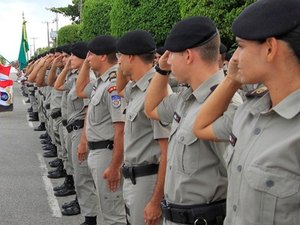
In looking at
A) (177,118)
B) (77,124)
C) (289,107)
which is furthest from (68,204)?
(289,107)

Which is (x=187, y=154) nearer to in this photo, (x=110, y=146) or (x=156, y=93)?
(x=156, y=93)

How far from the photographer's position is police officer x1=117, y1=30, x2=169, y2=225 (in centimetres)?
329

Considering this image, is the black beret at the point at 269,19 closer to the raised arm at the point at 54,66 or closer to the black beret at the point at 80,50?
the black beret at the point at 80,50

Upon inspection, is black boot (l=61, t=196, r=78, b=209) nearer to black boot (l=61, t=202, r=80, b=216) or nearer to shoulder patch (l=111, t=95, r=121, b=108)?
black boot (l=61, t=202, r=80, b=216)

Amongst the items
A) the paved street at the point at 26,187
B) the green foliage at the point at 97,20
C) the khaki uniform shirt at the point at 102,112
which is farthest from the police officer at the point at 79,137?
the green foliage at the point at 97,20

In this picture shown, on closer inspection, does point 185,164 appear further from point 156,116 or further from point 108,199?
point 108,199

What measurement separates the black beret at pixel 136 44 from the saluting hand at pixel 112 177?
3.47 ft

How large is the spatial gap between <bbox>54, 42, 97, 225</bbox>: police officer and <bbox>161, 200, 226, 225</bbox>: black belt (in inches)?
105

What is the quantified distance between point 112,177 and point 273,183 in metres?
2.49

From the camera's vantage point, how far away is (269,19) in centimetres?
165

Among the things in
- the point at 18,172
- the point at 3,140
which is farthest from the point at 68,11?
the point at 18,172

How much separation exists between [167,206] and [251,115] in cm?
91

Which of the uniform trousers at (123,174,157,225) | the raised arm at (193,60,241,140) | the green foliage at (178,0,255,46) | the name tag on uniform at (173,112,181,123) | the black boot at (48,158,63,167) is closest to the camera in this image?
the raised arm at (193,60,241,140)

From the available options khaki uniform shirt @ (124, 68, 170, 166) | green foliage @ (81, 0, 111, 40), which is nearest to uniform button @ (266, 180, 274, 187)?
khaki uniform shirt @ (124, 68, 170, 166)
